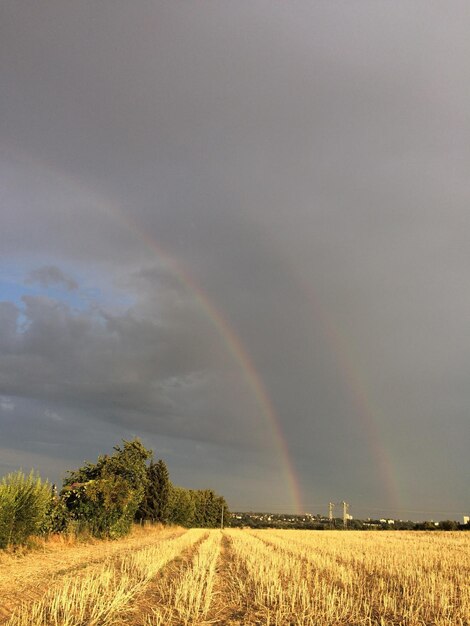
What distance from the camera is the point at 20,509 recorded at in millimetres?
22031

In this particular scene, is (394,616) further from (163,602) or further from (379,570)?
(379,570)

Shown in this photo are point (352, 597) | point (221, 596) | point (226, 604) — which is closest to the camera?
point (226, 604)

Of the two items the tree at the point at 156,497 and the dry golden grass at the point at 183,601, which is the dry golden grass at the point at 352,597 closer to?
the dry golden grass at the point at 183,601

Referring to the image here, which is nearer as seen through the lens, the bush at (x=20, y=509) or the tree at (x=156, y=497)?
the bush at (x=20, y=509)

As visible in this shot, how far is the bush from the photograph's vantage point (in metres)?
20.7

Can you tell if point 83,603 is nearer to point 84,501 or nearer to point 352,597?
point 352,597

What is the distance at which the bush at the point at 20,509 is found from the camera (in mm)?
20734

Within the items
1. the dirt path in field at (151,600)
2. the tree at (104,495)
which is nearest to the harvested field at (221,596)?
the dirt path in field at (151,600)

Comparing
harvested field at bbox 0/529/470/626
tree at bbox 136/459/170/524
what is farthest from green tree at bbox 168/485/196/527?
harvested field at bbox 0/529/470/626

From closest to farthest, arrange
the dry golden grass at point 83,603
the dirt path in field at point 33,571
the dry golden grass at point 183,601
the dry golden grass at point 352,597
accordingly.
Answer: the dry golden grass at point 83,603 → the dry golden grass at point 183,601 → the dry golden grass at point 352,597 → the dirt path in field at point 33,571

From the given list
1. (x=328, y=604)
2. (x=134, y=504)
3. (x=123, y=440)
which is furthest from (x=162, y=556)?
(x=123, y=440)

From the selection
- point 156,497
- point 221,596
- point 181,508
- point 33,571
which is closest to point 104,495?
point 33,571

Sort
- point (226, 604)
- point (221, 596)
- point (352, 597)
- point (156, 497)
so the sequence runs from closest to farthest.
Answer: point (226, 604) → point (352, 597) → point (221, 596) → point (156, 497)

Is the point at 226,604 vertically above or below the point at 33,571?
above
